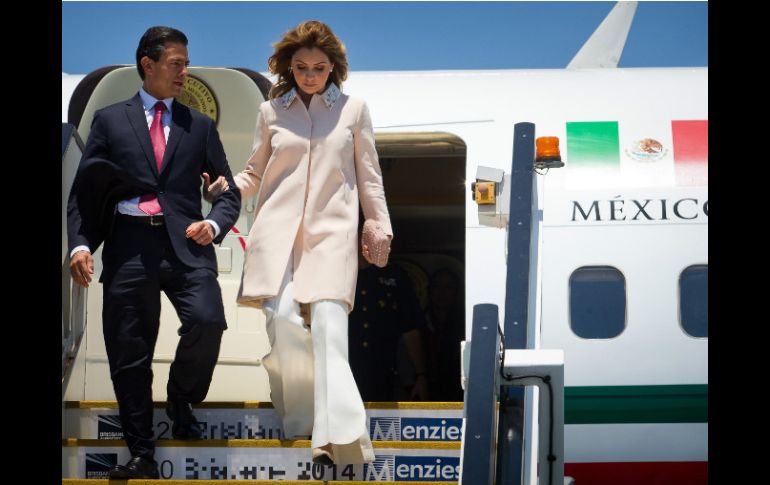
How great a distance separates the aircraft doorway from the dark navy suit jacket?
2344 millimetres

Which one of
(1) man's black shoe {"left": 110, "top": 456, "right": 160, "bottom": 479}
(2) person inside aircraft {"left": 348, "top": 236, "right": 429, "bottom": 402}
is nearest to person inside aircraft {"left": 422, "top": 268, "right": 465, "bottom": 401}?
(2) person inside aircraft {"left": 348, "top": 236, "right": 429, "bottom": 402}

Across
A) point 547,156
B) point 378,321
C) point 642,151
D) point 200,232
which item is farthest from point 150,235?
point 642,151

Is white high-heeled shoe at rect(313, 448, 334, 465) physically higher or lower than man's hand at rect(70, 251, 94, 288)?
lower

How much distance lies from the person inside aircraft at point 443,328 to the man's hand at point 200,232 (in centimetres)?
457

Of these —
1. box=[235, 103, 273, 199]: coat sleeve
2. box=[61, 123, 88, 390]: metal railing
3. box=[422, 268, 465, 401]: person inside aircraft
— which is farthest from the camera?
box=[422, 268, 465, 401]: person inside aircraft

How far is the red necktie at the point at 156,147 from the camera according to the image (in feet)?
15.8

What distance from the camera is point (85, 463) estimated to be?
4.88 m

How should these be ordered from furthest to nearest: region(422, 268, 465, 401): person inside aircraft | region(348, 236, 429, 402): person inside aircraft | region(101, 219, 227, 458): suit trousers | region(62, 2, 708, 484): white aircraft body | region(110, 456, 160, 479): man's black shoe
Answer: region(422, 268, 465, 401): person inside aircraft < region(348, 236, 429, 402): person inside aircraft < region(62, 2, 708, 484): white aircraft body < region(101, 219, 227, 458): suit trousers < region(110, 456, 160, 479): man's black shoe

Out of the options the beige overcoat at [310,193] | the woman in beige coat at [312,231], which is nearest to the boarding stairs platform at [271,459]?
the woman in beige coat at [312,231]

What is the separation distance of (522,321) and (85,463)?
6.43 ft

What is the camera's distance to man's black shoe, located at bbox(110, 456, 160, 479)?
4.52 m

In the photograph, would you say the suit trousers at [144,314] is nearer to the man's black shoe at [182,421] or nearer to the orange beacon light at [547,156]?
the man's black shoe at [182,421]

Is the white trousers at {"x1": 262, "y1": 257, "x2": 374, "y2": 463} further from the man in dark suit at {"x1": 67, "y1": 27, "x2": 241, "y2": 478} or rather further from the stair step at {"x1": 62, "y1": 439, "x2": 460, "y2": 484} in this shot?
the man in dark suit at {"x1": 67, "y1": 27, "x2": 241, "y2": 478}

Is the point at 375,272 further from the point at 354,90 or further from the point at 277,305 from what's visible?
the point at 277,305
